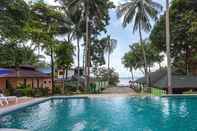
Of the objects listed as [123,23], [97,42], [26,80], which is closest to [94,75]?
[97,42]

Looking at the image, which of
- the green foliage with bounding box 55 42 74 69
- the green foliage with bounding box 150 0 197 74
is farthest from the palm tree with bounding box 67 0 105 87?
the green foliage with bounding box 150 0 197 74

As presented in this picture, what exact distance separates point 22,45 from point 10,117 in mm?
15902

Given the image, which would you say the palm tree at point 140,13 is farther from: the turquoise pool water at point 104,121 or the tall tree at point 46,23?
the turquoise pool water at point 104,121

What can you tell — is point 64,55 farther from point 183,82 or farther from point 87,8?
point 183,82

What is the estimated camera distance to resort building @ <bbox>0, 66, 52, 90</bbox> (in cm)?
3578

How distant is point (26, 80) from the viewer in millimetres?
39625

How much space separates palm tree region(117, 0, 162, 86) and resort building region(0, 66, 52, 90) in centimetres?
1250

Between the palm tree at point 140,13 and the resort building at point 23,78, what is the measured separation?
1250 centimetres

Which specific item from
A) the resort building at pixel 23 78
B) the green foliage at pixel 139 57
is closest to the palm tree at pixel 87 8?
the resort building at pixel 23 78

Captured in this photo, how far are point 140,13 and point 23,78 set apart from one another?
16.4m

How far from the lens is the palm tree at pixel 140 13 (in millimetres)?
43969

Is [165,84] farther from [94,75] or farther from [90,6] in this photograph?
[94,75]

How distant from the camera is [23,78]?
125 ft

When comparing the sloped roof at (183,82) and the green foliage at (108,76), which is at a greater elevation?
the green foliage at (108,76)
